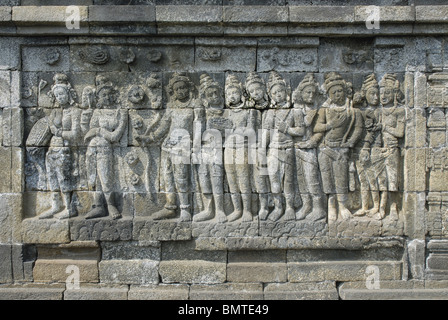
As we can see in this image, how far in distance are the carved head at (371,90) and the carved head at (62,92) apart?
153 inches

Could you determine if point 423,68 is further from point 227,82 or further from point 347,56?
point 227,82

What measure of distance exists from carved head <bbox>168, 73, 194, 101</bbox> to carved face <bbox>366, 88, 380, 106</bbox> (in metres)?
2.35

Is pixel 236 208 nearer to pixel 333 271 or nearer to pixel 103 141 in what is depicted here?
pixel 333 271

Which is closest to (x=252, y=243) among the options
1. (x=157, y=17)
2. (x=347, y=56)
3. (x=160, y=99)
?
(x=160, y=99)

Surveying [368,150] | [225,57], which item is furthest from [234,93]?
[368,150]

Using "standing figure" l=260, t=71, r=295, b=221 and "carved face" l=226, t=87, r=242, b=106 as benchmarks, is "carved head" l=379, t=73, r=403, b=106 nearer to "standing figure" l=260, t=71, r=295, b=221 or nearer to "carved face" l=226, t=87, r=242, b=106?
"standing figure" l=260, t=71, r=295, b=221

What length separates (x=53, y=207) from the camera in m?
5.25

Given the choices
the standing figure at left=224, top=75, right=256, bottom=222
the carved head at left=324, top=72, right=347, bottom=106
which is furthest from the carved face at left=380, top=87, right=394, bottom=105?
the standing figure at left=224, top=75, right=256, bottom=222

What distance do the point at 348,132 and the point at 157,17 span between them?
2.88 meters

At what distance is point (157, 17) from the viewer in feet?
15.9

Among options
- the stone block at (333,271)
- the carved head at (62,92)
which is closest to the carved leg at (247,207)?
the stone block at (333,271)

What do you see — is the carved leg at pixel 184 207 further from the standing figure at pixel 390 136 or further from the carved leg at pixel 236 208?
the standing figure at pixel 390 136

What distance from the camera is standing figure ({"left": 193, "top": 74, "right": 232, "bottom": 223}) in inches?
203

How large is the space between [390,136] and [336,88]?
0.96 m
